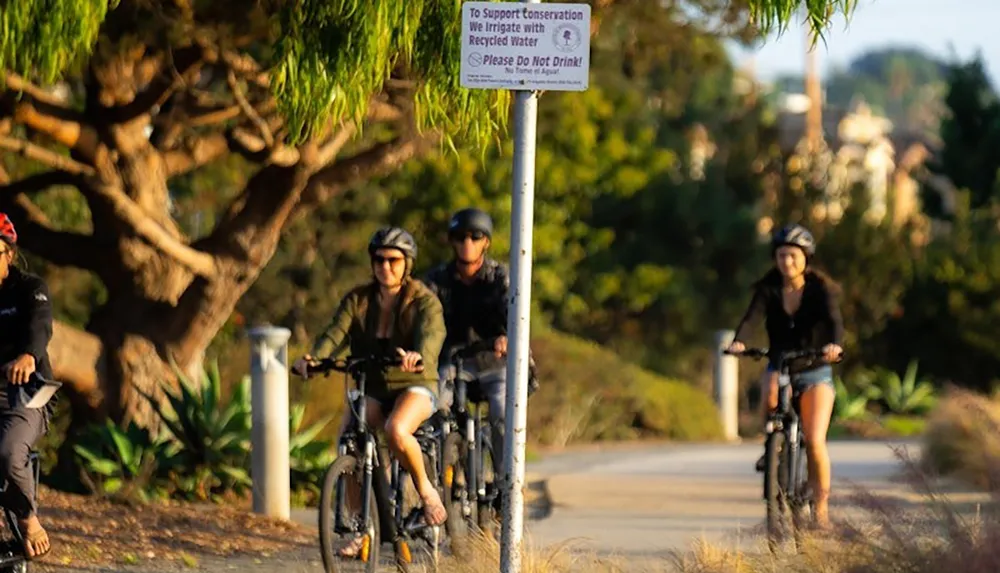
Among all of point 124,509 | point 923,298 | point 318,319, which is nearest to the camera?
point 124,509

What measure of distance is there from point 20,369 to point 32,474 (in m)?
0.50

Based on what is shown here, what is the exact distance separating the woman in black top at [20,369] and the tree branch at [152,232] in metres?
5.78

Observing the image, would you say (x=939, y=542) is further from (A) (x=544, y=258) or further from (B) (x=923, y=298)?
(A) (x=544, y=258)

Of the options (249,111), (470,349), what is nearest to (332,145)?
(249,111)

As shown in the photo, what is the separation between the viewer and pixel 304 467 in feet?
47.6

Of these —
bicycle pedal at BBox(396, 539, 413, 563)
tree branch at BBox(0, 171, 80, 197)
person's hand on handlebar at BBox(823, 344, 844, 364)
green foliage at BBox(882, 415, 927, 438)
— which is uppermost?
tree branch at BBox(0, 171, 80, 197)

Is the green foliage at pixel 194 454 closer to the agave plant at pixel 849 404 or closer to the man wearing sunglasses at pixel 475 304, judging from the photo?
the man wearing sunglasses at pixel 475 304

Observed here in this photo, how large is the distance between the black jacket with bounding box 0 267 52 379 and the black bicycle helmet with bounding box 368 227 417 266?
1.50m

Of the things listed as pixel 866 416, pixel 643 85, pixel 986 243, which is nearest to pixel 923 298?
pixel 986 243

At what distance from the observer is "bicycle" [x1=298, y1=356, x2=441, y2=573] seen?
9.21 meters

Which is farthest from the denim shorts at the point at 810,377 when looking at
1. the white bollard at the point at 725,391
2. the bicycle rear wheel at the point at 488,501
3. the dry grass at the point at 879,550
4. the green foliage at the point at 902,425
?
the white bollard at the point at 725,391

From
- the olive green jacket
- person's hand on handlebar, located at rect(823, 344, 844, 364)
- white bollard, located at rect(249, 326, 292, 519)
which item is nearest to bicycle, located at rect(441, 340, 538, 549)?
the olive green jacket

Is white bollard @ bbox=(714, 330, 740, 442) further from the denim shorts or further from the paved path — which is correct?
→ the denim shorts

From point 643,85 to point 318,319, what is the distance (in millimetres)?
20293
